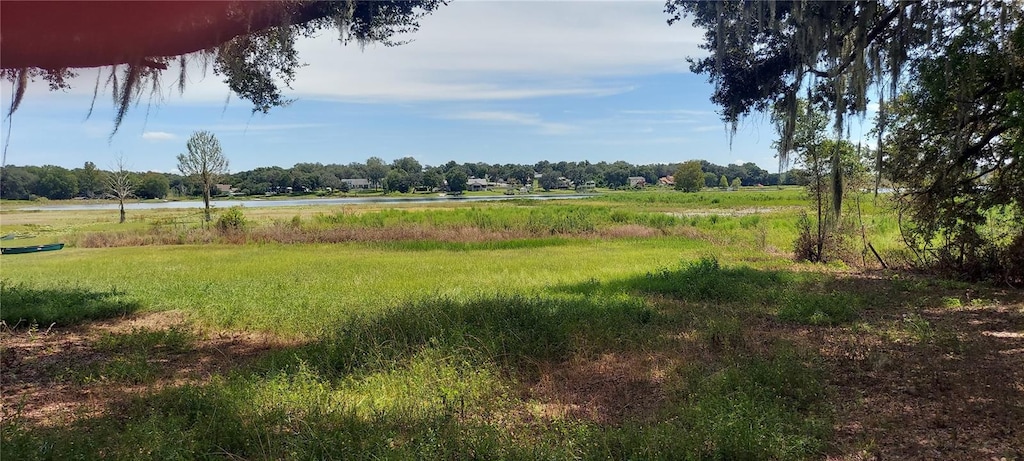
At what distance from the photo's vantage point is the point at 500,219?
27.2 meters

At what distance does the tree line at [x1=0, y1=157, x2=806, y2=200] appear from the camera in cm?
4583

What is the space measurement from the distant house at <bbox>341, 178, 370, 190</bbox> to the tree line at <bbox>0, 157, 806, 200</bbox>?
453 millimetres

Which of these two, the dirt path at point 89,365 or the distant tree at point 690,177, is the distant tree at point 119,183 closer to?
the dirt path at point 89,365

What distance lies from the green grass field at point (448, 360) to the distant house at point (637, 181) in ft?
347

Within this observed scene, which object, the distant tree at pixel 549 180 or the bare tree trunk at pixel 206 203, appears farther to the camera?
the distant tree at pixel 549 180

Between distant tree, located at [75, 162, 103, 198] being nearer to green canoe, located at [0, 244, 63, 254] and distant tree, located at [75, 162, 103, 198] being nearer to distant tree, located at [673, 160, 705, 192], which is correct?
green canoe, located at [0, 244, 63, 254]

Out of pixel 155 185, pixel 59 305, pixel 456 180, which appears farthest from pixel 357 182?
pixel 59 305

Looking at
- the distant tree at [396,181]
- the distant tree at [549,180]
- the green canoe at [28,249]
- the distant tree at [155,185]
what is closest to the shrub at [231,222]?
the green canoe at [28,249]

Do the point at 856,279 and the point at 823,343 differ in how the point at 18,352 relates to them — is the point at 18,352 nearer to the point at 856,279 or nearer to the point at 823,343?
the point at 823,343

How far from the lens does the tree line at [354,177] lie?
45.8 m

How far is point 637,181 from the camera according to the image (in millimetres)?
120250

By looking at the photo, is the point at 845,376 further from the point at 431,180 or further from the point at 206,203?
the point at 431,180

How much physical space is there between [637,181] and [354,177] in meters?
62.2

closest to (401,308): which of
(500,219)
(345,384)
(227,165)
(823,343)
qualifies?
(345,384)
